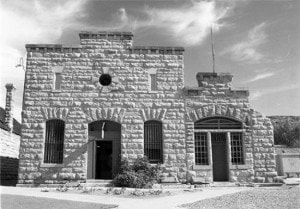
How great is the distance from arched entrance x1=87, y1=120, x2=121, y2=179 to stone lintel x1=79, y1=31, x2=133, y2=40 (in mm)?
4323

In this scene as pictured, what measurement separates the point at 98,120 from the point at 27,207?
7947 millimetres

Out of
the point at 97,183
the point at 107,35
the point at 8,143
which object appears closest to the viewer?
the point at 97,183

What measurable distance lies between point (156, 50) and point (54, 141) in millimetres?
6816

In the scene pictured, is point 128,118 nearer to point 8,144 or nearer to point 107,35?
point 107,35

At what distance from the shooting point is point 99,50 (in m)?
17.5

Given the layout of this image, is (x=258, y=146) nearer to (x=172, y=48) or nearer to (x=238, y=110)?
(x=238, y=110)

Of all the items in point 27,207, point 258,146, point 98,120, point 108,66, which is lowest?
Answer: point 27,207

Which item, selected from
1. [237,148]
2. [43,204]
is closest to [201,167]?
[237,148]

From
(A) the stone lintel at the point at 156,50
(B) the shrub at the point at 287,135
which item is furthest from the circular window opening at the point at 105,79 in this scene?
(B) the shrub at the point at 287,135

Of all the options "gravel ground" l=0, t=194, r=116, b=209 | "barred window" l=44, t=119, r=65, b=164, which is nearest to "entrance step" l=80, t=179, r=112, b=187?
"barred window" l=44, t=119, r=65, b=164

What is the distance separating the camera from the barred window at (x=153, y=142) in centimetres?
1686

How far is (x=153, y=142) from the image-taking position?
667 inches

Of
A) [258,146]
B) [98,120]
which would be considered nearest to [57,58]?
[98,120]

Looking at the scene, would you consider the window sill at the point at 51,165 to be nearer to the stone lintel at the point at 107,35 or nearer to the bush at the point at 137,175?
the bush at the point at 137,175
